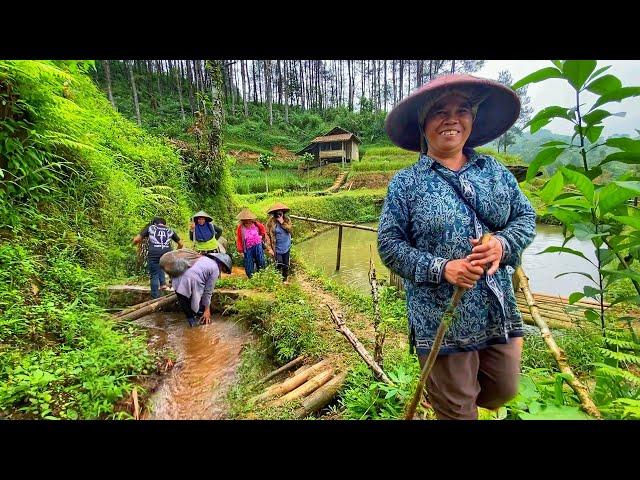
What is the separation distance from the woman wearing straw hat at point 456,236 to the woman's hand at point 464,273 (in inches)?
2.1

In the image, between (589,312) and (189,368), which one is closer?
(589,312)

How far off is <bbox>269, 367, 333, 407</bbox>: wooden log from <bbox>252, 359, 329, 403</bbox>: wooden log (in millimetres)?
58

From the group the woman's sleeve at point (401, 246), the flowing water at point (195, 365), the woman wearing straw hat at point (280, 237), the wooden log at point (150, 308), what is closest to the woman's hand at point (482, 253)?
the woman's sleeve at point (401, 246)

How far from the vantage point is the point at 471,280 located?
930 millimetres

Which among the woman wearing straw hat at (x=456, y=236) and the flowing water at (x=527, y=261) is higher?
the woman wearing straw hat at (x=456, y=236)

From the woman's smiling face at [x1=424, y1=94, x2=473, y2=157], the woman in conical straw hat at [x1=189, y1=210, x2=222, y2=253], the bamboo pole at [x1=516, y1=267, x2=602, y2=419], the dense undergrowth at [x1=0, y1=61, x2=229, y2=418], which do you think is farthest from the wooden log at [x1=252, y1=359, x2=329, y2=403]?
the woman in conical straw hat at [x1=189, y1=210, x2=222, y2=253]

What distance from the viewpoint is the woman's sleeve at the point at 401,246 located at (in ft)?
3.43

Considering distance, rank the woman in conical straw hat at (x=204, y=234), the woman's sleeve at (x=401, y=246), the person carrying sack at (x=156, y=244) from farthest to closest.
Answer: the woman in conical straw hat at (x=204, y=234)
the person carrying sack at (x=156, y=244)
the woman's sleeve at (x=401, y=246)

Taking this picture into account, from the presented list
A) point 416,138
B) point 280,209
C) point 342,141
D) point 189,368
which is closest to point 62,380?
point 189,368

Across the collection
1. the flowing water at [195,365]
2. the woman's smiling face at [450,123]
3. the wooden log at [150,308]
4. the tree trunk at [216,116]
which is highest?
the tree trunk at [216,116]

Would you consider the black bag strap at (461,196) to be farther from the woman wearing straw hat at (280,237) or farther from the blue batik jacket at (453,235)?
the woman wearing straw hat at (280,237)

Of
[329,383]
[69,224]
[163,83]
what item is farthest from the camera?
[163,83]
